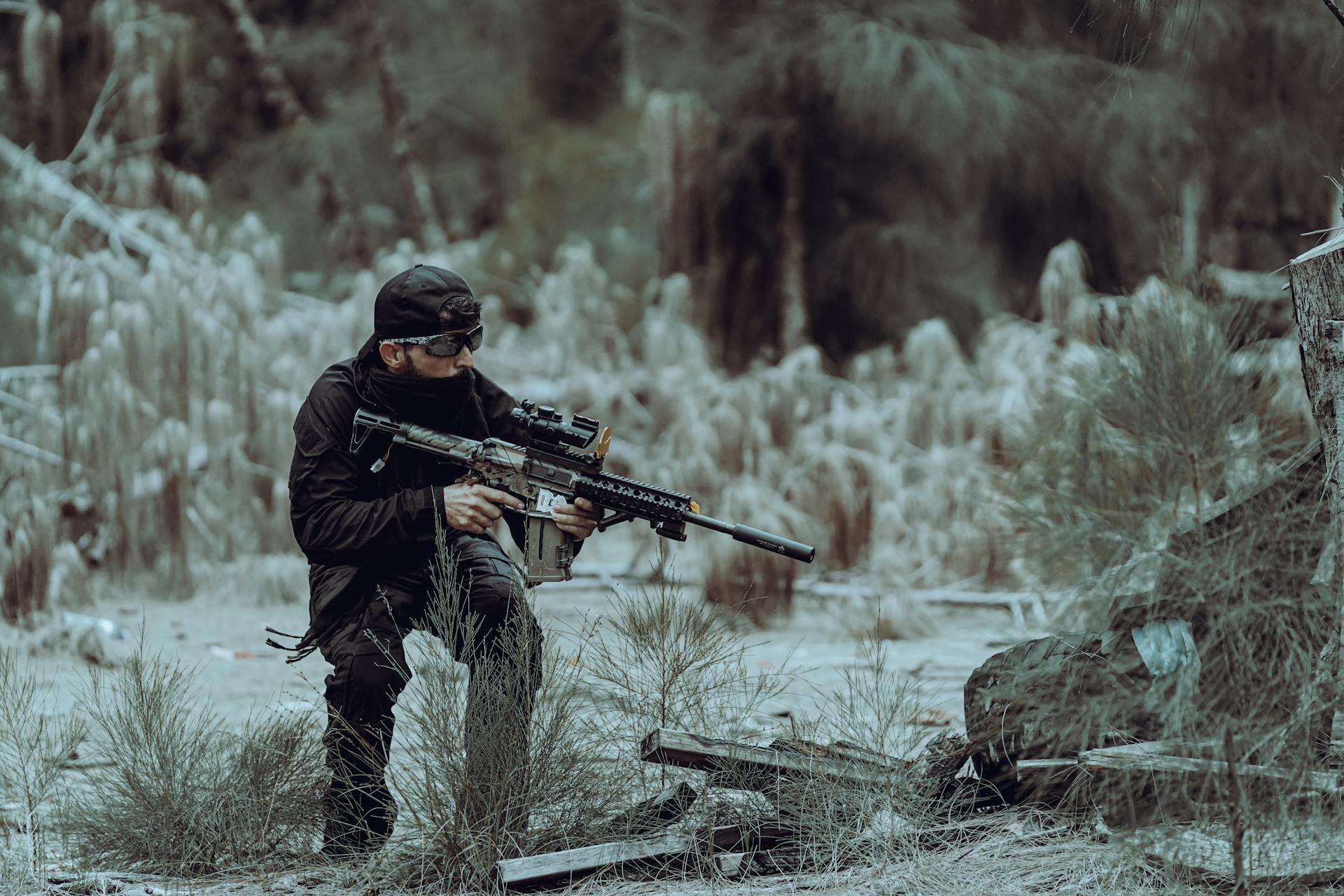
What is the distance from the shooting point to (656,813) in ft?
10.4

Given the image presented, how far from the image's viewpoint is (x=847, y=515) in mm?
7094

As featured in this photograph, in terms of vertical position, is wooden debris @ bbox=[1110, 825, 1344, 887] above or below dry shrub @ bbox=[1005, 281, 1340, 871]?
below

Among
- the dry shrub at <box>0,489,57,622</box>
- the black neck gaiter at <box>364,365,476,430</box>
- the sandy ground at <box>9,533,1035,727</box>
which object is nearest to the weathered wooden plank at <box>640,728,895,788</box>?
the black neck gaiter at <box>364,365,476,430</box>

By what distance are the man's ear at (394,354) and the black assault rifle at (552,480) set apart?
0.41 feet

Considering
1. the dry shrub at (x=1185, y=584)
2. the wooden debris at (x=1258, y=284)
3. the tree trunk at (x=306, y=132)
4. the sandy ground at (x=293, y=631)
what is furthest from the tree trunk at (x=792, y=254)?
the dry shrub at (x=1185, y=584)

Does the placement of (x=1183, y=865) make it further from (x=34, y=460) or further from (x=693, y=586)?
(x=34, y=460)

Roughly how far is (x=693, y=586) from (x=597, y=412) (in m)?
1.61

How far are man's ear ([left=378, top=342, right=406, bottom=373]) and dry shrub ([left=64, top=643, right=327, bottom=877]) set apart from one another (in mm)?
835

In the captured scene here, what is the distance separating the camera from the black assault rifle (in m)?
3.21

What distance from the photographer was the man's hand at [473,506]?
321 cm

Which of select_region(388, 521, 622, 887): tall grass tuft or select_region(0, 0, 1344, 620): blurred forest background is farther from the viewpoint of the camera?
select_region(0, 0, 1344, 620): blurred forest background

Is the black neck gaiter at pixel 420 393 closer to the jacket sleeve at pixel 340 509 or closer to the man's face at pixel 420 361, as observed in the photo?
the man's face at pixel 420 361

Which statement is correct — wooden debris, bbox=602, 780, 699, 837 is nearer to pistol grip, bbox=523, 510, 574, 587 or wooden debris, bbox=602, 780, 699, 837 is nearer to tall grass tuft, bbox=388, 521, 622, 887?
tall grass tuft, bbox=388, 521, 622, 887

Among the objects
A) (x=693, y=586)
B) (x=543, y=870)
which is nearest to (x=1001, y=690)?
(x=543, y=870)
